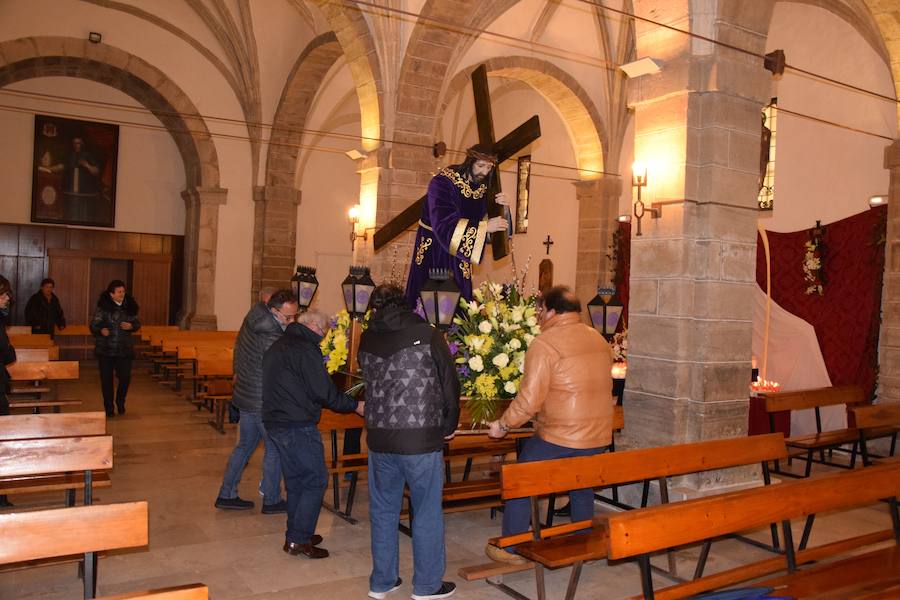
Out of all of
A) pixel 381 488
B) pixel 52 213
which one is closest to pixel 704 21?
pixel 381 488

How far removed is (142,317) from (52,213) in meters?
3.06

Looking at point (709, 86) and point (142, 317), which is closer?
point (709, 86)

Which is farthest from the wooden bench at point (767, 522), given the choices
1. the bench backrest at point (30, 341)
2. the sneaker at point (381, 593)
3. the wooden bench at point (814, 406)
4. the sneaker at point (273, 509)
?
the bench backrest at point (30, 341)

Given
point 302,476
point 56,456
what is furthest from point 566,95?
point 56,456

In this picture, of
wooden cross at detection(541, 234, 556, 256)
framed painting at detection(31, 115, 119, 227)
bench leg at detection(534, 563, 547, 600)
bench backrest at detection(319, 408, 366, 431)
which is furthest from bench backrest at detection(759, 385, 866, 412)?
framed painting at detection(31, 115, 119, 227)

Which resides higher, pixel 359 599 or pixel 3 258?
pixel 3 258

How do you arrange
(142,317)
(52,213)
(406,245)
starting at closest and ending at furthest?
(406,245) → (52,213) → (142,317)

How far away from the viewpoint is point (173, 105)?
53.0ft

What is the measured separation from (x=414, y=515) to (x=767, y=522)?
1.80 meters

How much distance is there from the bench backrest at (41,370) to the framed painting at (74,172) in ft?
36.6

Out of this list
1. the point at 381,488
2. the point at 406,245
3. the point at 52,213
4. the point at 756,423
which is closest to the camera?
the point at 381,488

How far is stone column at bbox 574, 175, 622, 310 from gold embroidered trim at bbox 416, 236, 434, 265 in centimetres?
949

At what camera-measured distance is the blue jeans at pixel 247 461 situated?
5895 millimetres

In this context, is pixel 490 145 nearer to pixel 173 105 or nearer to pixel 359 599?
pixel 359 599
